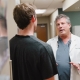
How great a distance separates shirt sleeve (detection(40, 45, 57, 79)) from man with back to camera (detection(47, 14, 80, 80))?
881 millimetres

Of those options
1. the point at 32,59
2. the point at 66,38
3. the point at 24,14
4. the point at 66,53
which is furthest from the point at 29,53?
the point at 66,38

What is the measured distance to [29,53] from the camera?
986 millimetres

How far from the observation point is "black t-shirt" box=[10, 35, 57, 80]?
0.97 m

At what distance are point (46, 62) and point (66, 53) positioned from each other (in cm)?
97

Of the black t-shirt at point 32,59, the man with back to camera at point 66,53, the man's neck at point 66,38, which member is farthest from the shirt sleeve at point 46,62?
the man's neck at point 66,38

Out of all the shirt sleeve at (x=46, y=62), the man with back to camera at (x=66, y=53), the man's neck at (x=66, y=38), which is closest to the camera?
the shirt sleeve at (x=46, y=62)

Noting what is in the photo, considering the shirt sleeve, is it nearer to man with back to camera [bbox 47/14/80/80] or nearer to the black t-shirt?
the black t-shirt

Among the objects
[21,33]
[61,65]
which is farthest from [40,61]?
[61,65]

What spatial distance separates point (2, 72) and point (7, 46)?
0.77 feet

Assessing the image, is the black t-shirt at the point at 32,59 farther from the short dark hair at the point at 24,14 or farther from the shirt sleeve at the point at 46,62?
the short dark hair at the point at 24,14

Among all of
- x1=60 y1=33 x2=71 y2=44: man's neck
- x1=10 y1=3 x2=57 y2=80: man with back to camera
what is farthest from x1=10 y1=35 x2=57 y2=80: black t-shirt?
x1=60 y1=33 x2=71 y2=44: man's neck

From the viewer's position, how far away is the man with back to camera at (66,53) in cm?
187

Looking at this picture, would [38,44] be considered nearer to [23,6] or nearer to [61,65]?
[23,6]

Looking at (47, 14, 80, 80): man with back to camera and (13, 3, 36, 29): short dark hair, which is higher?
(13, 3, 36, 29): short dark hair
